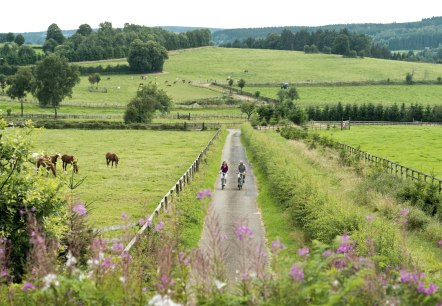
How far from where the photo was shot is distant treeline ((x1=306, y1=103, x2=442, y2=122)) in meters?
117

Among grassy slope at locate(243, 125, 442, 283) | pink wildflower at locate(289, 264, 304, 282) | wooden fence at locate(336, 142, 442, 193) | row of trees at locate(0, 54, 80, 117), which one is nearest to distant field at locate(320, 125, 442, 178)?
wooden fence at locate(336, 142, 442, 193)

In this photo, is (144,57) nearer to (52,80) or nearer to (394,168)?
(52,80)

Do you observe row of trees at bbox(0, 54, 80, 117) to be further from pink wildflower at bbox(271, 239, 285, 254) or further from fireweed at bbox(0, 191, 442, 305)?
pink wildflower at bbox(271, 239, 285, 254)

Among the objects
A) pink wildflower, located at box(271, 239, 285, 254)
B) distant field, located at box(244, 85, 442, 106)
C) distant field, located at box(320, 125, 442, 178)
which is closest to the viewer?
pink wildflower, located at box(271, 239, 285, 254)

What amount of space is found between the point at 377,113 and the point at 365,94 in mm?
38456

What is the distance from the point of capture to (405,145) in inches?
2758

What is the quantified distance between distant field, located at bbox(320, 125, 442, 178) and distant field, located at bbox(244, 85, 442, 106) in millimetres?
50828

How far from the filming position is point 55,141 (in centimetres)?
6569

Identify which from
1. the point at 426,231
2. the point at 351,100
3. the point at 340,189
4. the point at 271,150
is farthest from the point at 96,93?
the point at 426,231

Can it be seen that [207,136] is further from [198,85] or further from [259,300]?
[198,85]

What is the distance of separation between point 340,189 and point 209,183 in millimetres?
7689

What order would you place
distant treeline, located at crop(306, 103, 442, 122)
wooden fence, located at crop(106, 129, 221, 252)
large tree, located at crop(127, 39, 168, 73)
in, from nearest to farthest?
wooden fence, located at crop(106, 129, 221, 252) → distant treeline, located at crop(306, 103, 442, 122) → large tree, located at crop(127, 39, 168, 73)

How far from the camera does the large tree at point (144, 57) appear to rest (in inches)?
7170

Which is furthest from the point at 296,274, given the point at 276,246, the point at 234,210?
the point at 234,210
